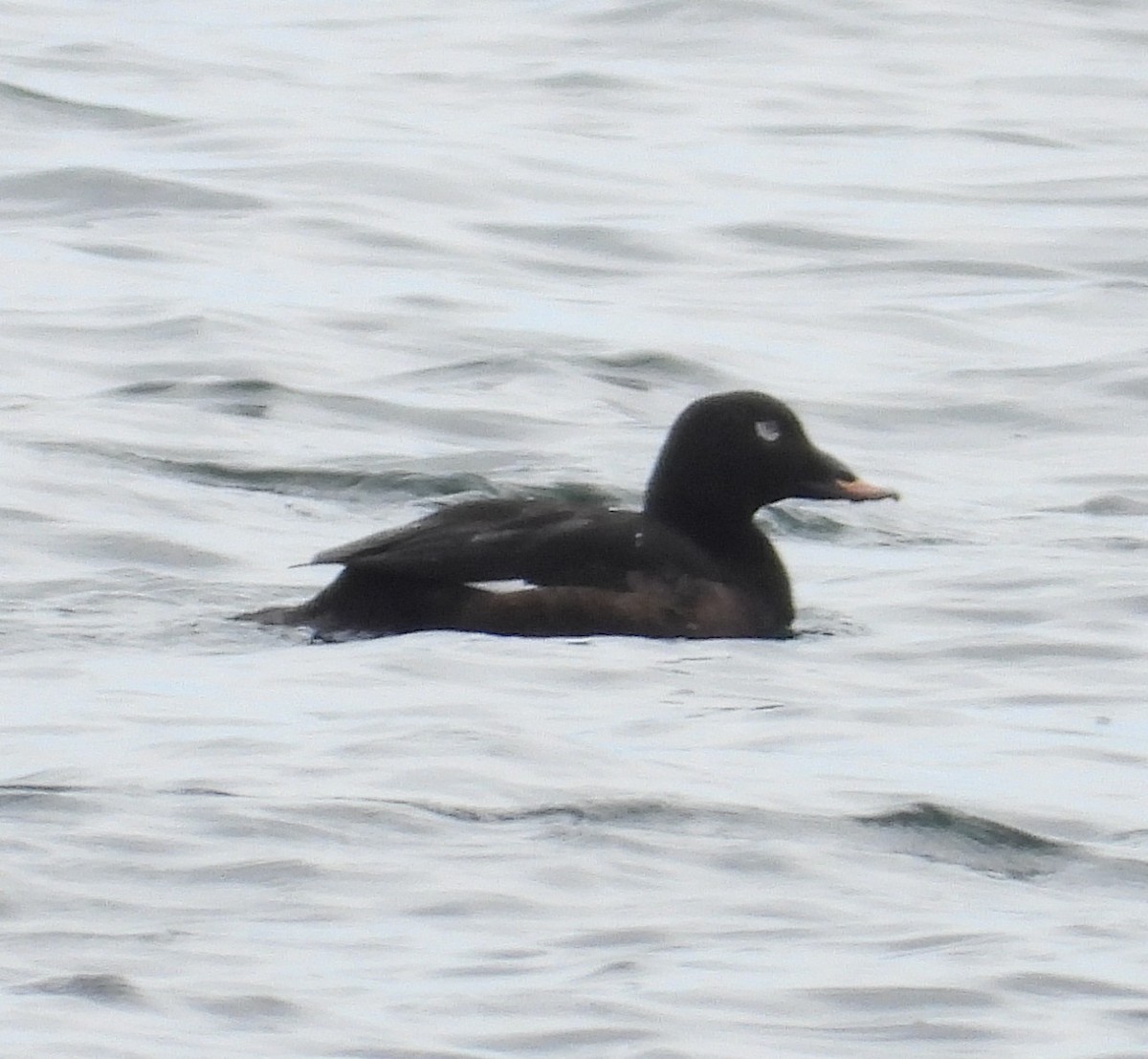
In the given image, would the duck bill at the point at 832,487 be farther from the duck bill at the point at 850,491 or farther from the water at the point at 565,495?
the water at the point at 565,495

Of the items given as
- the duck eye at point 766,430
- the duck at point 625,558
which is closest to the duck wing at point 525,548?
the duck at point 625,558

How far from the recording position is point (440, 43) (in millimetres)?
23391

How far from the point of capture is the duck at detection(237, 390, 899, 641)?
9.60 metres

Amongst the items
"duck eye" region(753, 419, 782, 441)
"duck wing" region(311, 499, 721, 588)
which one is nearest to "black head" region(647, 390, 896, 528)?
"duck eye" region(753, 419, 782, 441)

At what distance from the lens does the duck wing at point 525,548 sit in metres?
9.61

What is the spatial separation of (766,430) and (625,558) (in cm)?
81

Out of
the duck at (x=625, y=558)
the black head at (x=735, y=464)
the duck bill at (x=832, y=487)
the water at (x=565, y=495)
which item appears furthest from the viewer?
the duck bill at (x=832, y=487)

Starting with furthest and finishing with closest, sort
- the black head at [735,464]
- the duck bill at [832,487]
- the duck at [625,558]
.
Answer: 1. the duck bill at [832,487]
2. the black head at [735,464]
3. the duck at [625,558]

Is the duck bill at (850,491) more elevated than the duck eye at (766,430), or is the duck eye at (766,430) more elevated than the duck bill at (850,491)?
the duck eye at (766,430)

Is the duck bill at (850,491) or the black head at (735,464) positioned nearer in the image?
the black head at (735,464)

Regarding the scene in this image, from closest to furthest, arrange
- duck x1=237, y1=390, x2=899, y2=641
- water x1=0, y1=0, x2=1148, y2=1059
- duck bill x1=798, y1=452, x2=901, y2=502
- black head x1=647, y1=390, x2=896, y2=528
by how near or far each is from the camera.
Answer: water x1=0, y1=0, x2=1148, y2=1059 < duck x1=237, y1=390, x2=899, y2=641 < black head x1=647, y1=390, x2=896, y2=528 < duck bill x1=798, y1=452, x2=901, y2=502

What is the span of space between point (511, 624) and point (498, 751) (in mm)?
1633

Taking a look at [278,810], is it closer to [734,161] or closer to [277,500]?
[277,500]

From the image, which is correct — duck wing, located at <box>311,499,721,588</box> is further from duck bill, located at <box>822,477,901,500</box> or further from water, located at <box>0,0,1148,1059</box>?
duck bill, located at <box>822,477,901,500</box>
